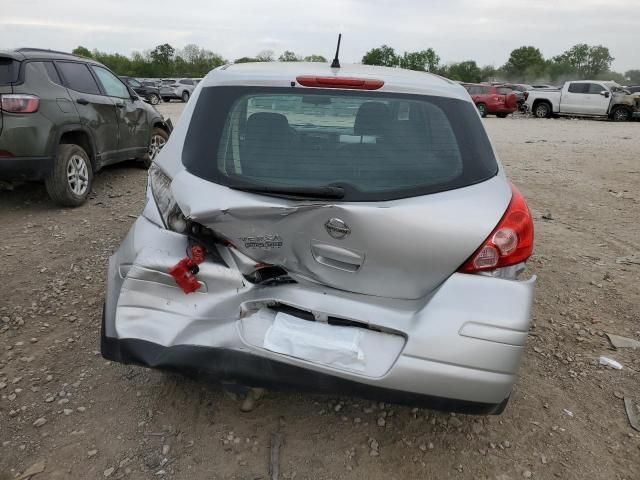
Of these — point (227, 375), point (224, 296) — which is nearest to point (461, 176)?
point (224, 296)

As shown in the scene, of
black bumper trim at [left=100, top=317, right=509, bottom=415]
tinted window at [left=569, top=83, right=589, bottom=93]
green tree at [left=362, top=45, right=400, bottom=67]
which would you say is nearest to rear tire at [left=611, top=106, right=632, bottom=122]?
tinted window at [left=569, top=83, right=589, bottom=93]

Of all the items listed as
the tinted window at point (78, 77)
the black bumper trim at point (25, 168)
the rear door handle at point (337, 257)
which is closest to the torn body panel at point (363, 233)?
the rear door handle at point (337, 257)

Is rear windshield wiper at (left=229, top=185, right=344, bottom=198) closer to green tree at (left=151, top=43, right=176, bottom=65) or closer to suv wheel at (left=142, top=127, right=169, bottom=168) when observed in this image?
suv wheel at (left=142, top=127, right=169, bottom=168)

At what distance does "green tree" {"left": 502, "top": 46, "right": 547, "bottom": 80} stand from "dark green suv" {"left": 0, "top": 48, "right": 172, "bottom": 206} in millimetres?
88470

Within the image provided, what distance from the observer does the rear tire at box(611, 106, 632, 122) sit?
21.5 metres

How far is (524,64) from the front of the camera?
85.4 m

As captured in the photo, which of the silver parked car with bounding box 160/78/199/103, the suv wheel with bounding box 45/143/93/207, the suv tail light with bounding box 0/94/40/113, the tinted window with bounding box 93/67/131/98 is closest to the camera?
the suv tail light with bounding box 0/94/40/113

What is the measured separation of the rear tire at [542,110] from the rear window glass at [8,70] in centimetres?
2289

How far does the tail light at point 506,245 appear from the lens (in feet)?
6.30

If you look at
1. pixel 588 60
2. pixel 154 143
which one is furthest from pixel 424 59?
pixel 154 143

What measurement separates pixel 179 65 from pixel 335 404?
77.3 metres

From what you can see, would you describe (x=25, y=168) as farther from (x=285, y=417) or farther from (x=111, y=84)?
(x=285, y=417)

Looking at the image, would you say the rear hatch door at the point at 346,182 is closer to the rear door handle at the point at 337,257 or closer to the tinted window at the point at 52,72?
the rear door handle at the point at 337,257

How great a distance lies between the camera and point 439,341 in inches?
71.8
